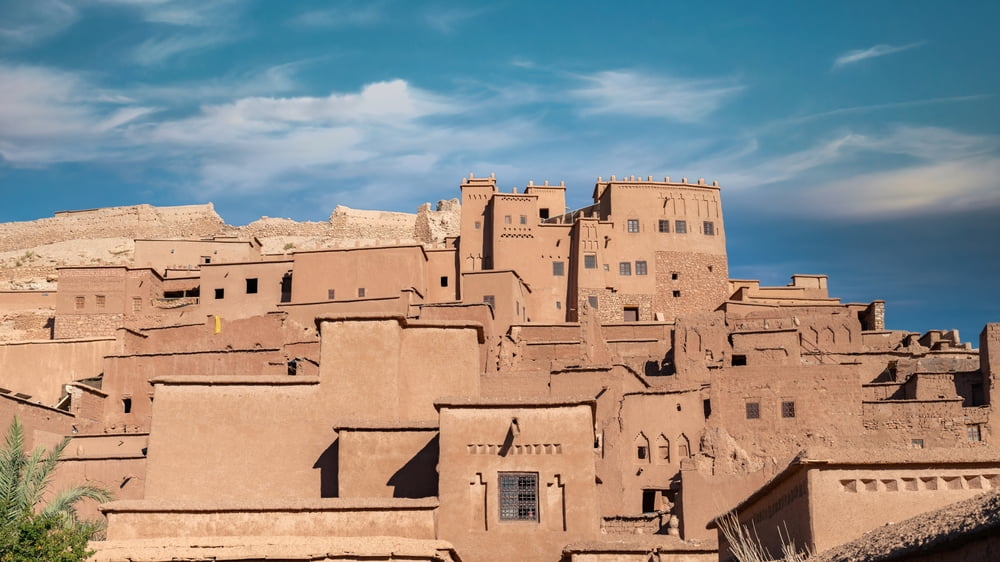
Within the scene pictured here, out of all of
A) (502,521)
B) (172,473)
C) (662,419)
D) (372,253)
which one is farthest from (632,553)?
(372,253)

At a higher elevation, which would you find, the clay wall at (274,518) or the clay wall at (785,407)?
the clay wall at (785,407)

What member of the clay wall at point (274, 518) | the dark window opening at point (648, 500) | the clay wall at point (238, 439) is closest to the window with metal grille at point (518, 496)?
the clay wall at point (274, 518)

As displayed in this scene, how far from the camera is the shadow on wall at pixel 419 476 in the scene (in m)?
22.2

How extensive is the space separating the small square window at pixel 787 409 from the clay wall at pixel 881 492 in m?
20.5

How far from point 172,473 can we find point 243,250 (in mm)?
35439

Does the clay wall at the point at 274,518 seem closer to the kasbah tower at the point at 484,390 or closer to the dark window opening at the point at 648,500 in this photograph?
the kasbah tower at the point at 484,390

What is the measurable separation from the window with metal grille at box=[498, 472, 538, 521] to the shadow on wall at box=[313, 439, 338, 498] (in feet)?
13.4

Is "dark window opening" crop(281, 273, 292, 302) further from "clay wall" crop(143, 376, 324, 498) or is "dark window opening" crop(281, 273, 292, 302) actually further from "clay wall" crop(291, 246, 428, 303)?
"clay wall" crop(143, 376, 324, 498)

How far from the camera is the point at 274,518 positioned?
19719mm

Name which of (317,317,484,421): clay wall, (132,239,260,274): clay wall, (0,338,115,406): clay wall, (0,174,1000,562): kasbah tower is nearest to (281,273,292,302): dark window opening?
(0,174,1000,562): kasbah tower

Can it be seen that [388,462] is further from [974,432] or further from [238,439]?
[974,432]

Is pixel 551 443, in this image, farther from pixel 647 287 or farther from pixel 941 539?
pixel 647 287

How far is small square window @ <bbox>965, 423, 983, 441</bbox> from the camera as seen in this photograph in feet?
113

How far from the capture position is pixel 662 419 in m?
33.9
